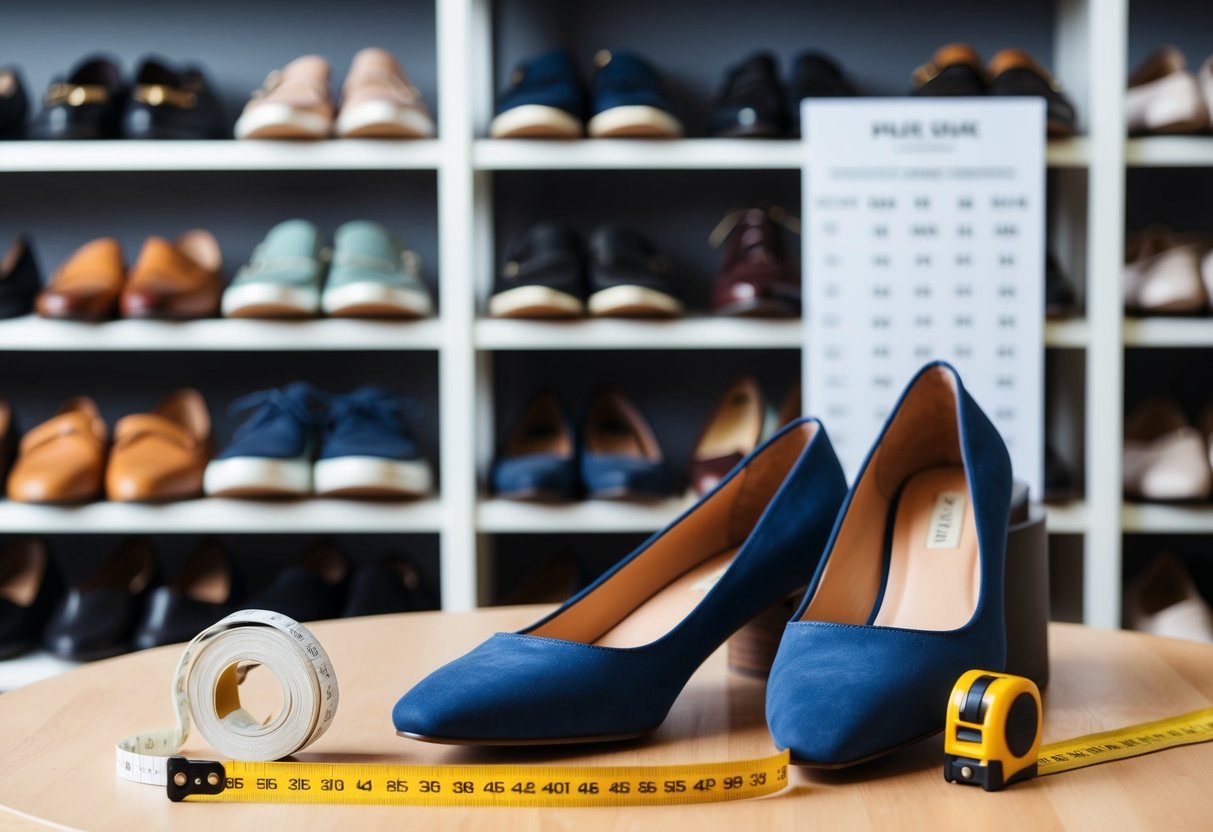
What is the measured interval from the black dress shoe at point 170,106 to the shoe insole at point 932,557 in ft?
5.00

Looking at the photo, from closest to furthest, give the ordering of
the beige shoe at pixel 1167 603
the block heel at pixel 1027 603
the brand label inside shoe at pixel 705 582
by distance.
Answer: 1. the block heel at pixel 1027 603
2. the brand label inside shoe at pixel 705 582
3. the beige shoe at pixel 1167 603

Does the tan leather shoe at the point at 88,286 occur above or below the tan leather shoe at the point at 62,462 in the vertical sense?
above

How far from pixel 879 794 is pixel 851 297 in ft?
4.56

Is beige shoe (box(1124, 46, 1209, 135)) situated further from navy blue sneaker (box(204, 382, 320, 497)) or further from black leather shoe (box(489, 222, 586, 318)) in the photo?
navy blue sneaker (box(204, 382, 320, 497))

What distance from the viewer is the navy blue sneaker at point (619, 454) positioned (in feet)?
6.41

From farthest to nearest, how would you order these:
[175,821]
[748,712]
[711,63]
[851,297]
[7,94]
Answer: [711,63] → [7,94] → [851,297] → [748,712] → [175,821]

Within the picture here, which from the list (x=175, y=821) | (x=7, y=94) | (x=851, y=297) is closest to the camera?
(x=175, y=821)

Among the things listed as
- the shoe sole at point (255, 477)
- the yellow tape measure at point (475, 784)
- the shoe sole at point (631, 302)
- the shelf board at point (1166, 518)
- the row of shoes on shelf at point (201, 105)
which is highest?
the row of shoes on shelf at point (201, 105)

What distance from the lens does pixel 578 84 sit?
206 centimetres

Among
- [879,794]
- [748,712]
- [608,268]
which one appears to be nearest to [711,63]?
[608,268]

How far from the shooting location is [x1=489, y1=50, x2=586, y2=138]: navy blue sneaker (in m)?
1.94

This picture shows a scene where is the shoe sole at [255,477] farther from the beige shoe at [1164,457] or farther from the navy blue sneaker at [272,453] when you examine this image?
the beige shoe at [1164,457]

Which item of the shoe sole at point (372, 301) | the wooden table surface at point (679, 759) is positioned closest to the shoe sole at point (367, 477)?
the shoe sole at point (372, 301)

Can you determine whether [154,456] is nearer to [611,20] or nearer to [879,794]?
[611,20]
